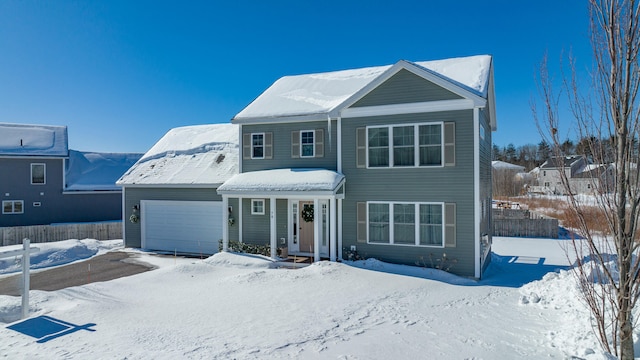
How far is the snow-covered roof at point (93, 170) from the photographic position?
85.4 feet

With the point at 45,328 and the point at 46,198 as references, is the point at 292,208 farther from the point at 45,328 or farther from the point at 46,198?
the point at 46,198

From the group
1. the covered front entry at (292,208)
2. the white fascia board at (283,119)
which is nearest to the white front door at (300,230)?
the covered front entry at (292,208)

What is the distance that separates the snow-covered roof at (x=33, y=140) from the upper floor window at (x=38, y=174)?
2.70ft

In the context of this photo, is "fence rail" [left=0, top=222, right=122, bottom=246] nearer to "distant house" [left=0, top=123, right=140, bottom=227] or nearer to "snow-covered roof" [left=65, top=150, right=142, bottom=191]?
"snow-covered roof" [left=65, top=150, right=142, bottom=191]

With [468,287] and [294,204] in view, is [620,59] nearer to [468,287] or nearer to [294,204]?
[468,287]

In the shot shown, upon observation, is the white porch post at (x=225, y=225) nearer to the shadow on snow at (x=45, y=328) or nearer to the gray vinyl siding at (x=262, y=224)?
the gray vinyl siding at (x=262, y=224)

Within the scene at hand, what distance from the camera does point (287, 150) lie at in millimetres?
15539

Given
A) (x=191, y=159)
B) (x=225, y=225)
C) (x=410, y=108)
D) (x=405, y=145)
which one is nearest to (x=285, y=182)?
(x=225, y=225)

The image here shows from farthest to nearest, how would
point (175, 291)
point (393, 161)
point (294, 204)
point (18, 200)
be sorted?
point (18, 200) < point (294, 204) < point (393, 161) < point (175, 291)

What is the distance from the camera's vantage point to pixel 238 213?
1616 centimetres

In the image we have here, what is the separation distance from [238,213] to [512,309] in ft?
33.7

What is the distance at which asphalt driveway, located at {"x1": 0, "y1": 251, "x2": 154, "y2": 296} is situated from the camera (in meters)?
11.8

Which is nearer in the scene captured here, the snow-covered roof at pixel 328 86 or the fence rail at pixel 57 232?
the snow-covered roof at pixel 328 86

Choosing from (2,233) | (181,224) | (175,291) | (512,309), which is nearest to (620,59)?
(512,309)
